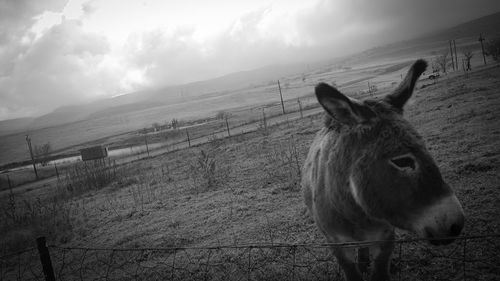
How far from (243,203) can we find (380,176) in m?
7.10

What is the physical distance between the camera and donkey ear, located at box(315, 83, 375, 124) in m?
2.25

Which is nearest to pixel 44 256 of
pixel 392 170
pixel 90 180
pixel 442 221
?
pixel 392 170

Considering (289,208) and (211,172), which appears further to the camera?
(211,172)

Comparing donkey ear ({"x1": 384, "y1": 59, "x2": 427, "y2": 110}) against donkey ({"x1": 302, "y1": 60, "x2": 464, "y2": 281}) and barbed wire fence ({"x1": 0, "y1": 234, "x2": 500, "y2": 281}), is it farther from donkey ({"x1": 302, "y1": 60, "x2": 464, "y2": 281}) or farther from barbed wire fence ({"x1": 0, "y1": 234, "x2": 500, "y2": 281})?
barbed wire fence ({"x1": 0, "y1": 234, "x2": 500, "y2": 281})

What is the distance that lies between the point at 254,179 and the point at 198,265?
18.4 ft

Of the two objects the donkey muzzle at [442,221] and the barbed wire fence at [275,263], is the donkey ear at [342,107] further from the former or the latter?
the barbed wire fence at [275,263]

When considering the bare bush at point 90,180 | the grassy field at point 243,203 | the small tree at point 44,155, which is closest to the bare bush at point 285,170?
the grassy field at point 243,203

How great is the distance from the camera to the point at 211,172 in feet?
40.4

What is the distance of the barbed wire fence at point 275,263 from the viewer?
12.9 ft

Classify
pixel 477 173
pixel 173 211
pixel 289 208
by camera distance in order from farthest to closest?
1. pixel 173 211
2. pixel 289 208
3. pixel 477 173

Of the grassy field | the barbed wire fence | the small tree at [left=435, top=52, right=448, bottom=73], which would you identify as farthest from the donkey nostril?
the small tree at [left=435, top=52, right=448, bottom=73]

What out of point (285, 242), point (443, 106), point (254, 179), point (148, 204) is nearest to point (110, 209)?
point (148, 204)

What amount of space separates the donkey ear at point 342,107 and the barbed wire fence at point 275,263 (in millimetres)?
1148

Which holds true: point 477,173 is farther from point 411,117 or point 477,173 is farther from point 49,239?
point 49,239
